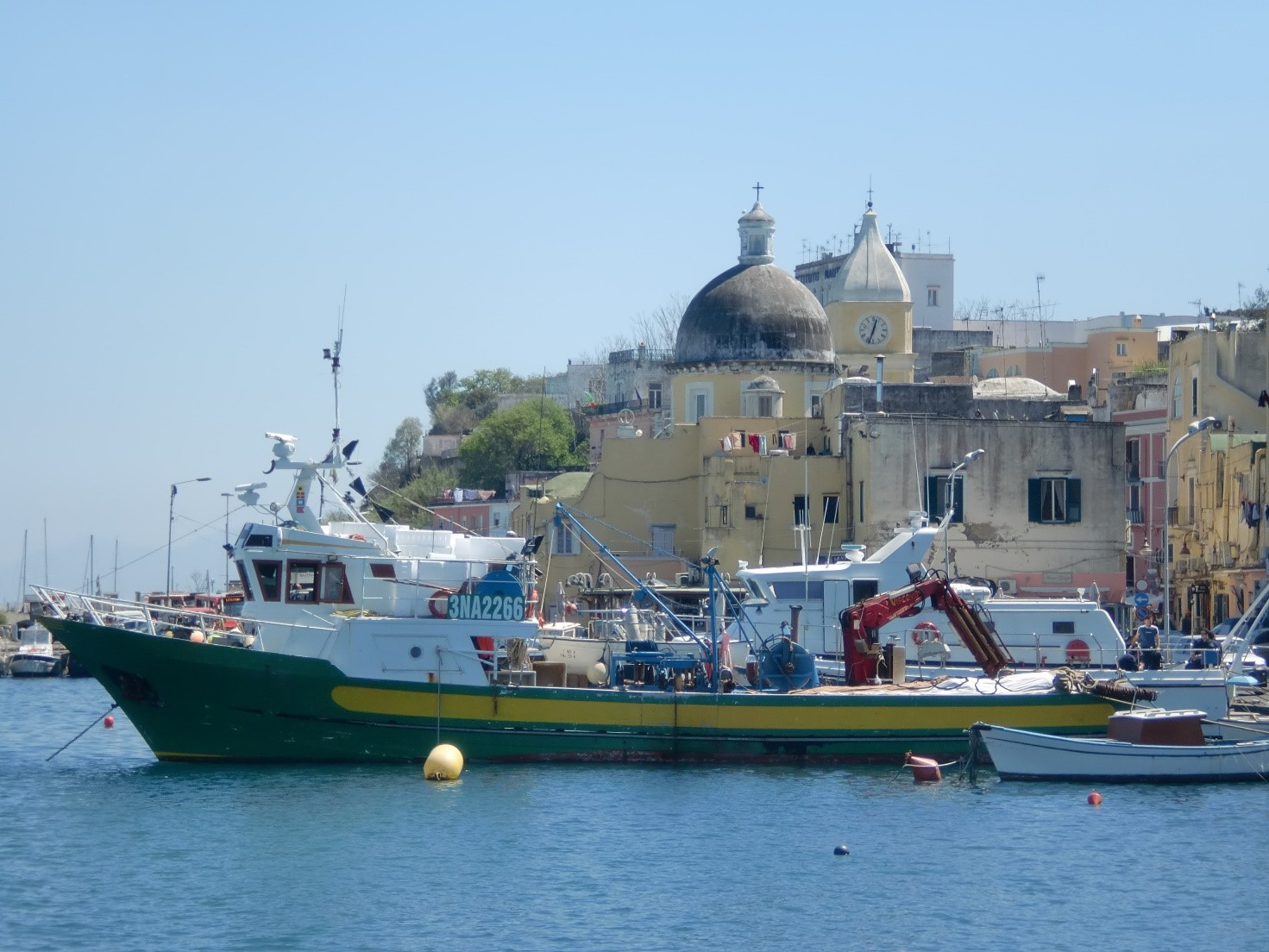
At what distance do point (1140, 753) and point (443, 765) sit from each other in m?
11.0

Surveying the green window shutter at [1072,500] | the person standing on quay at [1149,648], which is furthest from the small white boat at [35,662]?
the person standing on quay at [1149,648]

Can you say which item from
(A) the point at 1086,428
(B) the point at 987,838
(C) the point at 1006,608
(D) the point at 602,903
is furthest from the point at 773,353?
(D) the point at 602,903

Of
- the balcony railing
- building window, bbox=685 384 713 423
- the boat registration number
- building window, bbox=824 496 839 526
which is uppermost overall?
the balcony railing

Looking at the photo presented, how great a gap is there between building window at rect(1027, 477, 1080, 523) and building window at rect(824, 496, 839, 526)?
5.77 meters

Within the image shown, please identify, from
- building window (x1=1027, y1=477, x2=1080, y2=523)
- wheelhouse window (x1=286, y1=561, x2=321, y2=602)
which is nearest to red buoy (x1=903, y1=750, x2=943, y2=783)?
wheelhouse window (x1=286, y1=561, x2=321, y2=602)

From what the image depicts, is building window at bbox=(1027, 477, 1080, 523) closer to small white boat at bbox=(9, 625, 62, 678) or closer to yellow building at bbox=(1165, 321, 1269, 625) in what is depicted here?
yellow building at bbox=(1165, 321, 1269, 625)

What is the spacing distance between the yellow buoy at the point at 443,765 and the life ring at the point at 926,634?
32.9 feet

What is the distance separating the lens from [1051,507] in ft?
178

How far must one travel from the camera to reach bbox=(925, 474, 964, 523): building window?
53.4 m

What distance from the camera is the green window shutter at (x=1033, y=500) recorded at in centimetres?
5406

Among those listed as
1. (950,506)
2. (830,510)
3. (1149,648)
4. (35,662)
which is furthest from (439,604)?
(35,662)

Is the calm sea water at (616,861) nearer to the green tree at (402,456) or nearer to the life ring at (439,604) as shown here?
the life ring at (439,604)

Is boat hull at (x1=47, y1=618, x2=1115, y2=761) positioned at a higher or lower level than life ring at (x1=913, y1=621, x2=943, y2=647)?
lower

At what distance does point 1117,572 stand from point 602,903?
33526mm
